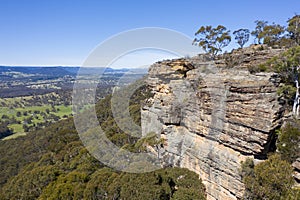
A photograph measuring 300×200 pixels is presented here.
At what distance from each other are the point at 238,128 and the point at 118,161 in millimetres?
17658

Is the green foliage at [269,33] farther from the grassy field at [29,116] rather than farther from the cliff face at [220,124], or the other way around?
the grassy field at [29,116]

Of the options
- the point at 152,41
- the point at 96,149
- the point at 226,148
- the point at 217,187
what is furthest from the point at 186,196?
the point at 96,149

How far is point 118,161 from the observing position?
2978 cm

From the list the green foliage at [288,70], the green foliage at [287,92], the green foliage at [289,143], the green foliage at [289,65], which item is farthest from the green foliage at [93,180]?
the green foliage at [289,65]

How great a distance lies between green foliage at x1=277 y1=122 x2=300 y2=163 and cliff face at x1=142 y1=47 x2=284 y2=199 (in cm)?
66

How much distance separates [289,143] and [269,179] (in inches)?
106

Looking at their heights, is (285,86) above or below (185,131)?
above

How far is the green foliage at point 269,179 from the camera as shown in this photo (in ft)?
44.8

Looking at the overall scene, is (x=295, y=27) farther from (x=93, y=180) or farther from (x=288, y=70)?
(x=93, y=180)

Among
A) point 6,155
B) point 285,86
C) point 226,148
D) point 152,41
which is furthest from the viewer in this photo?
point 6,155

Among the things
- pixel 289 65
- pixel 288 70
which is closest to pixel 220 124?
pixel 288 70

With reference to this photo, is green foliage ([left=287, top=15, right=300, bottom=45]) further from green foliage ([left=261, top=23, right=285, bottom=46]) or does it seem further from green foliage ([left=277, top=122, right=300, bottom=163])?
green foliage ([left=277, top=122, right=300, bottom=163])

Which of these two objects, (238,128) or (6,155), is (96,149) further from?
(6,155)

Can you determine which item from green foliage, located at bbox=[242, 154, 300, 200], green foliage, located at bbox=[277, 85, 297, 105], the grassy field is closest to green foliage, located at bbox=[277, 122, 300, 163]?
green foliage, located at bbox=[242, 154, 300, 200]
